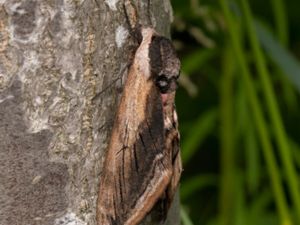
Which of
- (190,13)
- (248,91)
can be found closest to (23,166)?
(248,91)

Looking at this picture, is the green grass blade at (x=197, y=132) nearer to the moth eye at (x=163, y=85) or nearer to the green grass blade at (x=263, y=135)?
the green grass blade at (x=263, y=135)

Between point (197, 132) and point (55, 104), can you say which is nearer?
point (55, 104)

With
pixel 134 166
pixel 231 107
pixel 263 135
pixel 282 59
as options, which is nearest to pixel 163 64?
pixel 134 166

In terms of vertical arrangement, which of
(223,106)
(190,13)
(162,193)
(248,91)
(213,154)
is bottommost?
(213,154)

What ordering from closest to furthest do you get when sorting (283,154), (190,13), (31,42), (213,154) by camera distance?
(31,42) < (283,154) < (190,13) < (213,154)

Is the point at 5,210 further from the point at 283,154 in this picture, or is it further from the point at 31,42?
the point at 283,154

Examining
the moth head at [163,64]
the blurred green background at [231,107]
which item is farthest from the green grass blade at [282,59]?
the moth head at [163,64]

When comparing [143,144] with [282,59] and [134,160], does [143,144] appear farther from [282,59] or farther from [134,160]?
[282,59]

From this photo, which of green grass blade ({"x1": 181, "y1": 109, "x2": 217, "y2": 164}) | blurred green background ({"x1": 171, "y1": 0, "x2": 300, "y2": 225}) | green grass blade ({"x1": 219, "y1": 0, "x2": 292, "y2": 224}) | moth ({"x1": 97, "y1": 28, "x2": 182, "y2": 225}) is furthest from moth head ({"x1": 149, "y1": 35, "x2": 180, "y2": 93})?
green grass blade ({"x1": 181, "y1": 109, "x2": 217, "y2": 164})
